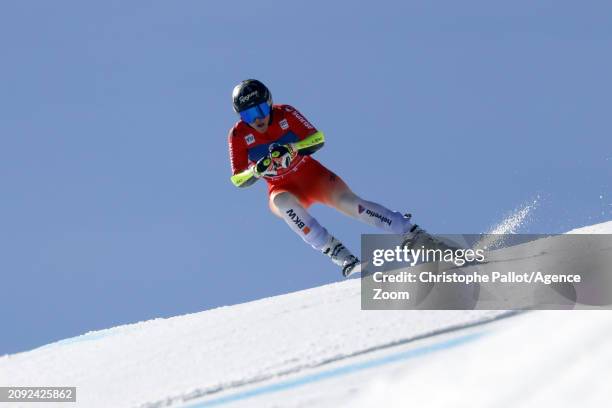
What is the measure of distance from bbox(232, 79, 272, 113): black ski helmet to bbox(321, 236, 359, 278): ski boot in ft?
5.26

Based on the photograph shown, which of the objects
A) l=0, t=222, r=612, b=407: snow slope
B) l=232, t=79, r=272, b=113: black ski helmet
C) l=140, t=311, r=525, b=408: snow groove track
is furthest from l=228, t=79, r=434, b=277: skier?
l=140, t=311, r=525, b=408: snow groove track

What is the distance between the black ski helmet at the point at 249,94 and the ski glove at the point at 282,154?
20.6 inches

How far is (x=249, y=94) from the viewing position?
9109 mm

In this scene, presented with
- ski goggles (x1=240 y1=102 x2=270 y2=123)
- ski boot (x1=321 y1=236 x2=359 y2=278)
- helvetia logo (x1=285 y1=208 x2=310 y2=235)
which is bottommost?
ski boot (x1=321 y1=236 x2=359 y2=278)

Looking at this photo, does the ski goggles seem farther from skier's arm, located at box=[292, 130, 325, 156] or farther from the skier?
skier's arm, located at box=[292, 130, 325, 156]

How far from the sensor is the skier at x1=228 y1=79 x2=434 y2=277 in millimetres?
8766

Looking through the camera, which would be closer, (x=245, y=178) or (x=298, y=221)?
(x=298, y=221)

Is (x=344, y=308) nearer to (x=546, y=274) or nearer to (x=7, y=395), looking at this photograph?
(x=546, y=274)

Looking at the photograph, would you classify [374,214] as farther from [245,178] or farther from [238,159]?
[238,159]

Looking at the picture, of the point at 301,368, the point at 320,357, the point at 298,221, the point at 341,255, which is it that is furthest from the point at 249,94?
the point at 301,368

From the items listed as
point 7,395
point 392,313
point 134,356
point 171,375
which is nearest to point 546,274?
point 392,313

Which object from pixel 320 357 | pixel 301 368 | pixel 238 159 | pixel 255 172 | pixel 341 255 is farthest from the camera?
pixel 238 159

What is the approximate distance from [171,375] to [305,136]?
145 inches

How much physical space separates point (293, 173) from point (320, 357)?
3634 mm
